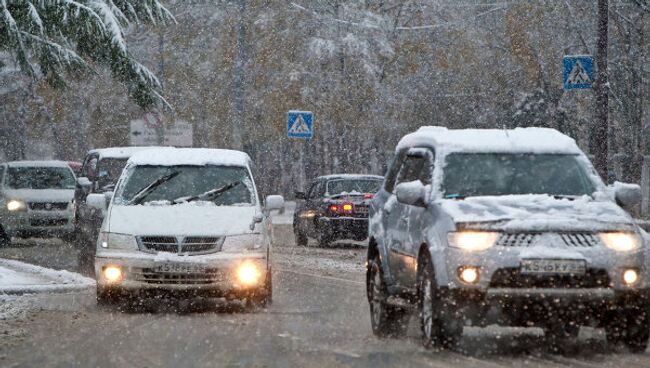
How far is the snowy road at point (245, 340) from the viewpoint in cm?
1038

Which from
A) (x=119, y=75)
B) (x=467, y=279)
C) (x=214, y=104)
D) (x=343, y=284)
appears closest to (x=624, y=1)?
(x=214, y=104)

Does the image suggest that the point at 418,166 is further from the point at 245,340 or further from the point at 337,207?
the point at 337,207

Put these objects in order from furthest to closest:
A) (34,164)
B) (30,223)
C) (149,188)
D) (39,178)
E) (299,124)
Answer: (299,124), (34,164), (39,178), (30,223), (149,188)

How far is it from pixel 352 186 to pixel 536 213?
18.2 meters

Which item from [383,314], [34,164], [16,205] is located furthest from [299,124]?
[383,314]

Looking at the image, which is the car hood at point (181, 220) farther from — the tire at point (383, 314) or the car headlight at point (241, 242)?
the tire at point (383, 314)

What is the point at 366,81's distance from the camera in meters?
49.4

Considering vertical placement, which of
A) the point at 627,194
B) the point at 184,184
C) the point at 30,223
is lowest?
the point at 30,223

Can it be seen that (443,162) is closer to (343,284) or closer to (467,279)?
(467,279)

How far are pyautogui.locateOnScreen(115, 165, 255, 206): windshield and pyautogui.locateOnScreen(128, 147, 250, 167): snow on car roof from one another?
0.06 m

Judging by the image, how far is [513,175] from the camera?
1166cm

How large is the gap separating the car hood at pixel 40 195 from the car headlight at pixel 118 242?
14557 millimetres

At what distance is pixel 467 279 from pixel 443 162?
1626mm

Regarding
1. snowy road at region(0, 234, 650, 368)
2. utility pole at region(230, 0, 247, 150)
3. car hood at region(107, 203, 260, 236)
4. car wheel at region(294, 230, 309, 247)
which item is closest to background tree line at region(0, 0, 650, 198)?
utility pole at region(230, 0, 247, 150)
